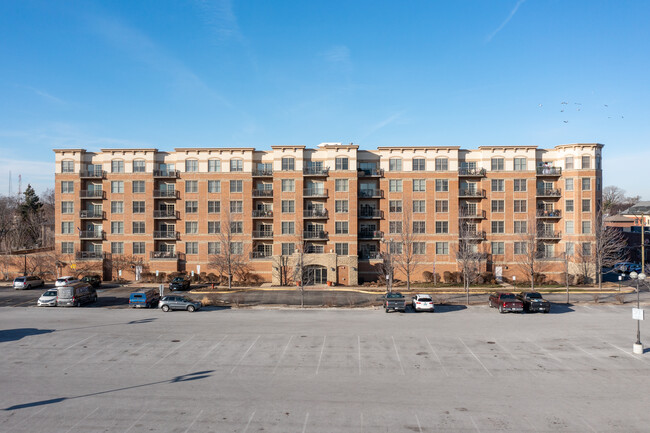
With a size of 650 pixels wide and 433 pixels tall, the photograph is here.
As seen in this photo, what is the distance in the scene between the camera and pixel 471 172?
185 ft

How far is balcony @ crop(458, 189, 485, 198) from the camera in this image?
5588 cm

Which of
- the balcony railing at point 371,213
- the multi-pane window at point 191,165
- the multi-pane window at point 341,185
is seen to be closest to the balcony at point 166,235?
the multi-pane window at point 191,165

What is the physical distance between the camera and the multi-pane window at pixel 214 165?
5731 centimetres

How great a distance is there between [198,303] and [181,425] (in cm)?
2287

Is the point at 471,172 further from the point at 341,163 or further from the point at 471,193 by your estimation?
the point at 341,163

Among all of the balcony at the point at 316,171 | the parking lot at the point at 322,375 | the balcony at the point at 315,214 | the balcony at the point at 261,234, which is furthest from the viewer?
the balcony at the point at 261,234

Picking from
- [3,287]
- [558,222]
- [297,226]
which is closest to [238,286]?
[297,226]

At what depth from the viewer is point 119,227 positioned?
58.0 metres

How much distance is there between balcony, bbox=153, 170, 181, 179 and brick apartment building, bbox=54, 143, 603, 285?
0.13m

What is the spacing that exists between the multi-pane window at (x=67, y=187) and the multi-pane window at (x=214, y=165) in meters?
19.7

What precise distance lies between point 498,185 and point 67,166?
59.3 meters

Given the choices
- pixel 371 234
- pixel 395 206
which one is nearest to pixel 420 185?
pixel 395 206

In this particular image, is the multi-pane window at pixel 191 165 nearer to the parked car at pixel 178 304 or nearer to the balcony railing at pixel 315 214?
the balcony railing at pixel 315 214

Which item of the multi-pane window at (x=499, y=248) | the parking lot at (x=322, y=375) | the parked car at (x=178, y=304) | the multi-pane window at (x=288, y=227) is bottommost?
the parking lot at (x=322, y=375)
